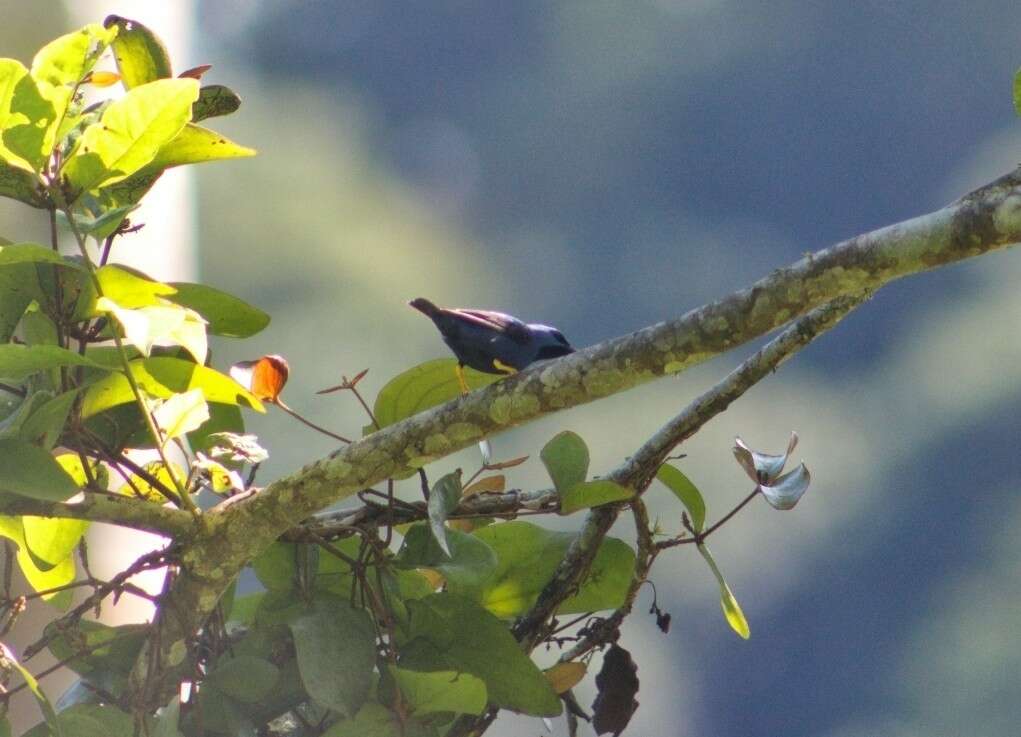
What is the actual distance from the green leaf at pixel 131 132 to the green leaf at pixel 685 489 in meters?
0.41

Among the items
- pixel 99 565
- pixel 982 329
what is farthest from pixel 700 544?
pixel 982 329

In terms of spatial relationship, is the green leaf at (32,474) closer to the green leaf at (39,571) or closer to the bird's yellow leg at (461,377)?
the green leaf at (39,571)

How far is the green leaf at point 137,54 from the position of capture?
2.35ft

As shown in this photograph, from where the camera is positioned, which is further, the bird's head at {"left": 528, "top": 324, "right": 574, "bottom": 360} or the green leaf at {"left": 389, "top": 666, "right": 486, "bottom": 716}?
the bird's head at {"left": 528, "top": 324, "right": 574, "bottom": 360}

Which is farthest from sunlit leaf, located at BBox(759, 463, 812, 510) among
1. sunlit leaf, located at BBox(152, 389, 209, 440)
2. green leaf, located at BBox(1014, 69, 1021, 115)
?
sunlit leaf, located at BBox(152, 389, 209, 440)

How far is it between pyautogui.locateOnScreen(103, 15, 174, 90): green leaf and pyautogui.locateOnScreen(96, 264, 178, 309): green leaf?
0.20 metres

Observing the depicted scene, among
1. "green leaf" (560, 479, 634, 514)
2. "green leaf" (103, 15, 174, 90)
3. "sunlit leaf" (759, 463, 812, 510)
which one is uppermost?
"green leaf" (103, 15, 174, 90)

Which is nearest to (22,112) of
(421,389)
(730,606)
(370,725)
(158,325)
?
(158,325)

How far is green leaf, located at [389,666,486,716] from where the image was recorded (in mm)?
622

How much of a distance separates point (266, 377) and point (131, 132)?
0.71 feet

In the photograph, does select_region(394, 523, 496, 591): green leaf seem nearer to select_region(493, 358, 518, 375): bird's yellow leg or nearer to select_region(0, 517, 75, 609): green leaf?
select_region(493, 358, 518, 375): bird's yellow leg

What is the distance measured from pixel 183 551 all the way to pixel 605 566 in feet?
1.03

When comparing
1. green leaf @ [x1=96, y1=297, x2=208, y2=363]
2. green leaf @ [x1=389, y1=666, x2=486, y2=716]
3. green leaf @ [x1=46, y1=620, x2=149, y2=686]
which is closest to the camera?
green leaf @ [x1=96, y1=297, x2=208, y2=363]

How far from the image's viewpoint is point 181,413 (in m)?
0.61
